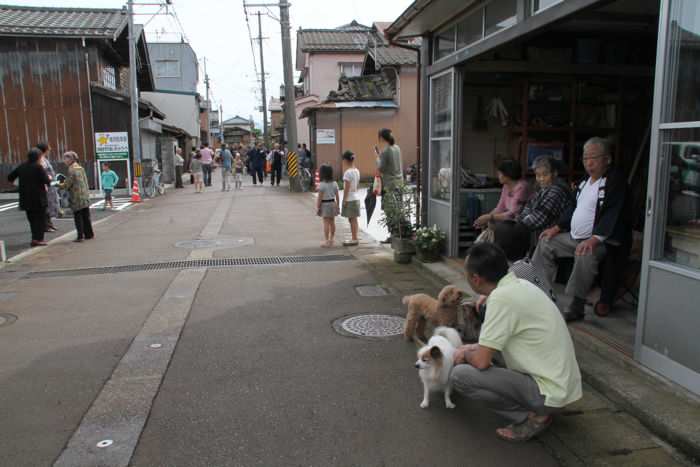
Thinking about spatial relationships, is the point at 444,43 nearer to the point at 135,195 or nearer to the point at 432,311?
the point at 432,311

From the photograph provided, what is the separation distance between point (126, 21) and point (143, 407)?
66.2ft

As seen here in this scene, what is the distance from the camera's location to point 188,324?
5582 millimetres

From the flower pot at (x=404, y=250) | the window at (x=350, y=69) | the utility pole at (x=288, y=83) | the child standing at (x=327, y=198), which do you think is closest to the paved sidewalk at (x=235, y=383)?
the flower pot at (x=404, y=250)

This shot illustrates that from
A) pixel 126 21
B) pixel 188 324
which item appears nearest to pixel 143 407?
pixel 188 324

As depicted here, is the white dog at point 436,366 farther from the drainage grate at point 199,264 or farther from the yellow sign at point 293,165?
the yellow sign at point 293,165

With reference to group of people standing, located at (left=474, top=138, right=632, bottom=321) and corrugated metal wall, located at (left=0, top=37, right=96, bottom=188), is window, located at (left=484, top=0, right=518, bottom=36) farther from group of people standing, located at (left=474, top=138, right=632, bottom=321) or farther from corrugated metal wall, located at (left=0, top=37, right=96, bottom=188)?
corrugated metal wall, located at (left=0, top=37, right=96, bottom=188)

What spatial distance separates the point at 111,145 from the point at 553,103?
1532cm

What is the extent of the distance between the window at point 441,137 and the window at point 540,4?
218cm

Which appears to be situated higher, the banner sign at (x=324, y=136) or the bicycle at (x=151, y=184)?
the banner sign at (x=324, y=136)

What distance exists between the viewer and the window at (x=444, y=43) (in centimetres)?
740

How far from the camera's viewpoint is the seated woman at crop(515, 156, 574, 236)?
201 inches

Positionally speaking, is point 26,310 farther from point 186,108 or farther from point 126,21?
point 186,108

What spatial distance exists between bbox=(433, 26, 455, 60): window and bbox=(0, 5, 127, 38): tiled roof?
1534 centimetres

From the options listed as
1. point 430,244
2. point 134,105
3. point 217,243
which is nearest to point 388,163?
point 430,244
